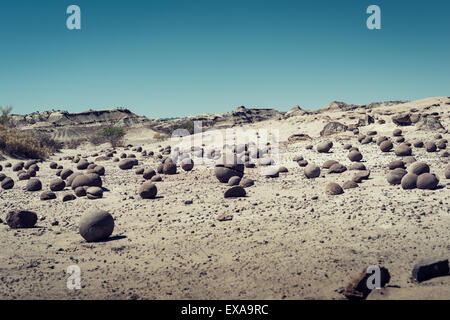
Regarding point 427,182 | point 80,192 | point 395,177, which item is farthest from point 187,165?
point 427,182

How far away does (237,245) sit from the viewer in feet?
16.7

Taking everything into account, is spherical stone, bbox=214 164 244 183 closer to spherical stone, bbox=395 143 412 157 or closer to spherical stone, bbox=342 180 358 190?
spherical stone, bbox=342 180 358 190

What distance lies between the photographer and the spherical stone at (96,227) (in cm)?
564

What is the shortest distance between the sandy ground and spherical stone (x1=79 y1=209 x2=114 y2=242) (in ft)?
0.49

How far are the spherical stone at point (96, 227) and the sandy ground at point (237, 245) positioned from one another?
150 mm

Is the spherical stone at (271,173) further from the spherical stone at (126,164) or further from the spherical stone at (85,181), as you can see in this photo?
the spherical stone at (126,164)

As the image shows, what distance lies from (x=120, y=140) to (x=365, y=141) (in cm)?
1973

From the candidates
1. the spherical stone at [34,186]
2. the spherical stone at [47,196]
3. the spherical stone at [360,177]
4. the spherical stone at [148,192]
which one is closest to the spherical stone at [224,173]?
the spherical stone at [148,192]

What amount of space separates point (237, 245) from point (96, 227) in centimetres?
223

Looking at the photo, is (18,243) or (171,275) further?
(18,243)

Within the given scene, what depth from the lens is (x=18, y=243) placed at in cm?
564

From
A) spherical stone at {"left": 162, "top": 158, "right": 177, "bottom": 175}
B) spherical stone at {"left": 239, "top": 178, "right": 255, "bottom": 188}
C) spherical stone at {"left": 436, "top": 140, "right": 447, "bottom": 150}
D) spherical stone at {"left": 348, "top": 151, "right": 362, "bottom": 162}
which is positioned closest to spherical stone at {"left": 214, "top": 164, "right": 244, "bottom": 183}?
spherical stone at {"left": 239, "top": 178, "right": 255, "bottom": 188}
